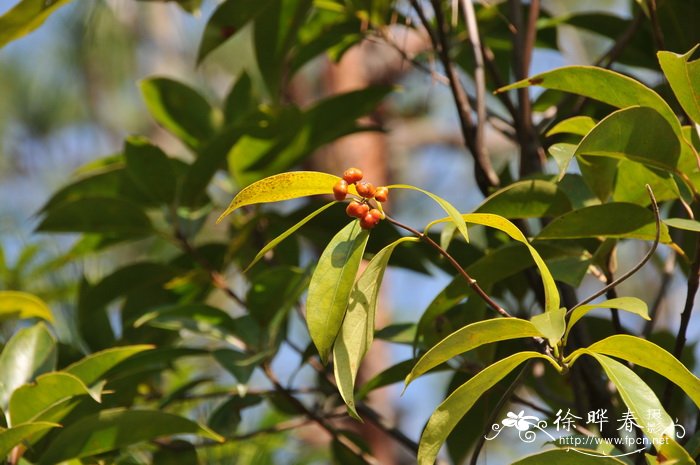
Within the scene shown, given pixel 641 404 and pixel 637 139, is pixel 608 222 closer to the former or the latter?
pixel 637 139

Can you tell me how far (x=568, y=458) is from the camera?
0.58m

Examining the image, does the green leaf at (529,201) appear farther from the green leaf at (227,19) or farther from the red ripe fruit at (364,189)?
the green leaf at (227,19)

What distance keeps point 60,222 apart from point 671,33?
764 mm

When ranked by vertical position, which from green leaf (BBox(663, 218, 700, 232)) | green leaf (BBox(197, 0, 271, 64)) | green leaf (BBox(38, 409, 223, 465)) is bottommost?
green leaf (BBox(38, 409, 223, 465))

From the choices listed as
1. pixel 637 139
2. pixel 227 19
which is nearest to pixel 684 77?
pixel 637 139

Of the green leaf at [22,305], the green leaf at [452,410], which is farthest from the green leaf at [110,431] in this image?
the green leaf at [452,410]

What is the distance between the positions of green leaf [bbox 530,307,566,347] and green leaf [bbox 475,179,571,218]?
0.62 ft

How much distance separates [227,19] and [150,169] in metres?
0.20

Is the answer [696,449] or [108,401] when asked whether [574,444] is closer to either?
[696,449]

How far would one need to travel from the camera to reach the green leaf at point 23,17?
2.84 ft

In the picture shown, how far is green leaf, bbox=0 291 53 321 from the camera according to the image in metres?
0.92

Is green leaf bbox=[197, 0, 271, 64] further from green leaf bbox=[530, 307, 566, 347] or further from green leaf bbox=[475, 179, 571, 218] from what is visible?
green leaf bbox=[530, 307, 566, 347]

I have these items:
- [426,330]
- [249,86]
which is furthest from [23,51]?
[426,330]

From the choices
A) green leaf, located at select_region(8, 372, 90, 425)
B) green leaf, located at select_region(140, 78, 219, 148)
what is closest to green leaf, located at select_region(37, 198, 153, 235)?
green leaf, located at select_region(140, 78, 219, 148)
